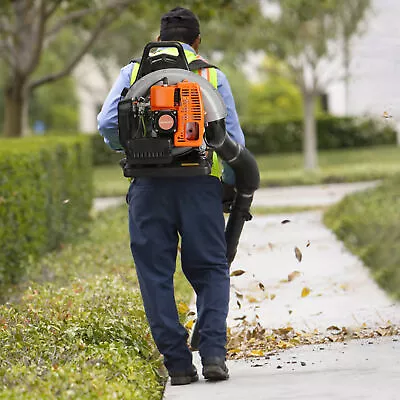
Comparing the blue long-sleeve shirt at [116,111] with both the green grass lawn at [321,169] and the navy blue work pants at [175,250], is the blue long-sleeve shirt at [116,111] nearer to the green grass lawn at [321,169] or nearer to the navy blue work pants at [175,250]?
the navy blue work pants at [175,250]

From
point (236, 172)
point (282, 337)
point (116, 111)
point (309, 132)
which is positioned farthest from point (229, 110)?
point (309, 132)

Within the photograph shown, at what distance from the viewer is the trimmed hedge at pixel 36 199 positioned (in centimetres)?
951

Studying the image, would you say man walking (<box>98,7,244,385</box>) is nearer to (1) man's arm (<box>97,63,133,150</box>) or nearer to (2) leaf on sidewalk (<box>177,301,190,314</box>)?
(1) man's arm (<box>97,63,133,150</box>)

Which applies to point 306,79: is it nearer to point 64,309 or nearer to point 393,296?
point 393,296

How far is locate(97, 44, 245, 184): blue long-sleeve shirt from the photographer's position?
530 centimetres

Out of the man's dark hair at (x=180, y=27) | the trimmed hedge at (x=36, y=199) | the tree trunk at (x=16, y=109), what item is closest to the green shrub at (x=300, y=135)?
the tree trunk at (x=16, y=109)

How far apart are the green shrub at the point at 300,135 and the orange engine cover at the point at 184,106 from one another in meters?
30.0

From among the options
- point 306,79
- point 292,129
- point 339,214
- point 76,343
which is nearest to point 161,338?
point 76,343

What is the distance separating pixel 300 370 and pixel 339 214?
8.81 metres

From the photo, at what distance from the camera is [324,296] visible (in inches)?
323

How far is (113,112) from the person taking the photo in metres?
5.29

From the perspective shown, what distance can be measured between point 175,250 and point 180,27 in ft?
3.60

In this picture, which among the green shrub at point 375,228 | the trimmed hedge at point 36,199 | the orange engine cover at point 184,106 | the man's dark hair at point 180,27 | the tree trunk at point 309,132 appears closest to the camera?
the orange engine cover at point 184,106

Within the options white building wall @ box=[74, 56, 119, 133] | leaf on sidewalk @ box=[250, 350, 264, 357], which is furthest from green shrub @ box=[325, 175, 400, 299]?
white building wall @ box=[74, 56, 119, 133]
